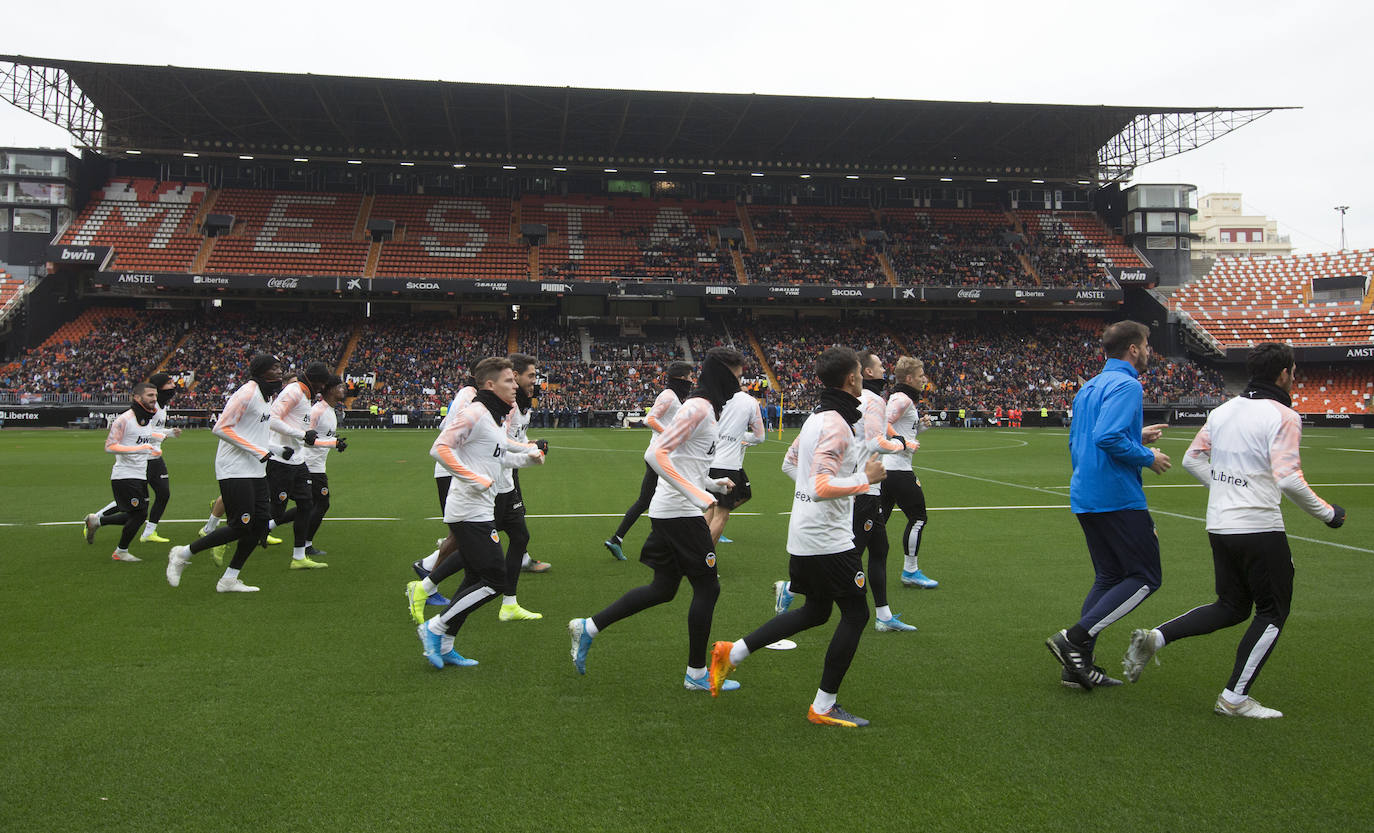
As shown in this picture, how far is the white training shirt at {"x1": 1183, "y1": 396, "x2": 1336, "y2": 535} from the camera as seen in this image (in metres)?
4.81

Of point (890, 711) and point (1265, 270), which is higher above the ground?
point (1265, 270)

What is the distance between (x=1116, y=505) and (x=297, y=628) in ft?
19.9

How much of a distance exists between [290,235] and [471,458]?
166ft

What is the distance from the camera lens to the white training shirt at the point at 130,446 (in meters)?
9.93

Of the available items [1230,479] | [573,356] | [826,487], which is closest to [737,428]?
[826,487]

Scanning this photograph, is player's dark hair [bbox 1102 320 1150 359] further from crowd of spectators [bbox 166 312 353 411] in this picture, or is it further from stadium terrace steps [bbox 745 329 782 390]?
crowd of spectators [bbox 166 312 353 411]

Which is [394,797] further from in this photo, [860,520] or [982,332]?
[982,332]

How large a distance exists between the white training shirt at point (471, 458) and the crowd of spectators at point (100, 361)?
41.7 m

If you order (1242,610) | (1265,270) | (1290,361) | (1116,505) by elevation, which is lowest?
(1242,610)

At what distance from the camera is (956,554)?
10.1 m

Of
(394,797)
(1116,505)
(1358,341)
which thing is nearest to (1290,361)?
(1116,505)

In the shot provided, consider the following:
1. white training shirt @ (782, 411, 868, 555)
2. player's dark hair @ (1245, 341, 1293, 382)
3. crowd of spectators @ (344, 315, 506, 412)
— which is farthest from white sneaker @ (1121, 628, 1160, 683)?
crowd of spectators @ (344, 315, 506, 412)

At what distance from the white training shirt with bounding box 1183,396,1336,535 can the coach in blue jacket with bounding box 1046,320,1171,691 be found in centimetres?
33

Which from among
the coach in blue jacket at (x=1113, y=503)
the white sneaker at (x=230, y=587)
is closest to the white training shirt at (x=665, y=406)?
the white sneaker at (x=230, y=587)
